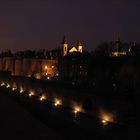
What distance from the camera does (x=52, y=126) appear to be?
823 inches

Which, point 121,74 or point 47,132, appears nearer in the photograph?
point 47,132

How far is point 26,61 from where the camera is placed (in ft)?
276

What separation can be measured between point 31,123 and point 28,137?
4.00 meters

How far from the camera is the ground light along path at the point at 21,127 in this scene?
1908cm

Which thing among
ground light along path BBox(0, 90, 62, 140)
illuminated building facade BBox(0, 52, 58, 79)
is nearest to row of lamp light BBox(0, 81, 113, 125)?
ground light along path BBox(0, 90, 62, 140)

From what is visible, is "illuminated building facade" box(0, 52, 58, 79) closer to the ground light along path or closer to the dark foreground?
the ground light along path

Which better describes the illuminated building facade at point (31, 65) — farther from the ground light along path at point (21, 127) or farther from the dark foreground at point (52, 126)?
the dark foreground at point (52, 126)

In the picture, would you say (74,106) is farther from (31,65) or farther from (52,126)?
(31,65)

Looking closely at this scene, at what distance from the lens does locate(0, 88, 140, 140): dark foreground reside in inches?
667

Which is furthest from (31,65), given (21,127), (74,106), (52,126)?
(52,126)

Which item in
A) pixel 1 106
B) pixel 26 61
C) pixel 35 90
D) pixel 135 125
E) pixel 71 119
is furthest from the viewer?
pixel 26 61

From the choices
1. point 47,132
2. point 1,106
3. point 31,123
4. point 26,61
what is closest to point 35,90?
point 1,106

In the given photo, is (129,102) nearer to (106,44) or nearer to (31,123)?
(31,123)

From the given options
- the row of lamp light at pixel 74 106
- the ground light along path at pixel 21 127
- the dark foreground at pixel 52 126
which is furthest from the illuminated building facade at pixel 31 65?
the dark foreground at pixel 52 126
